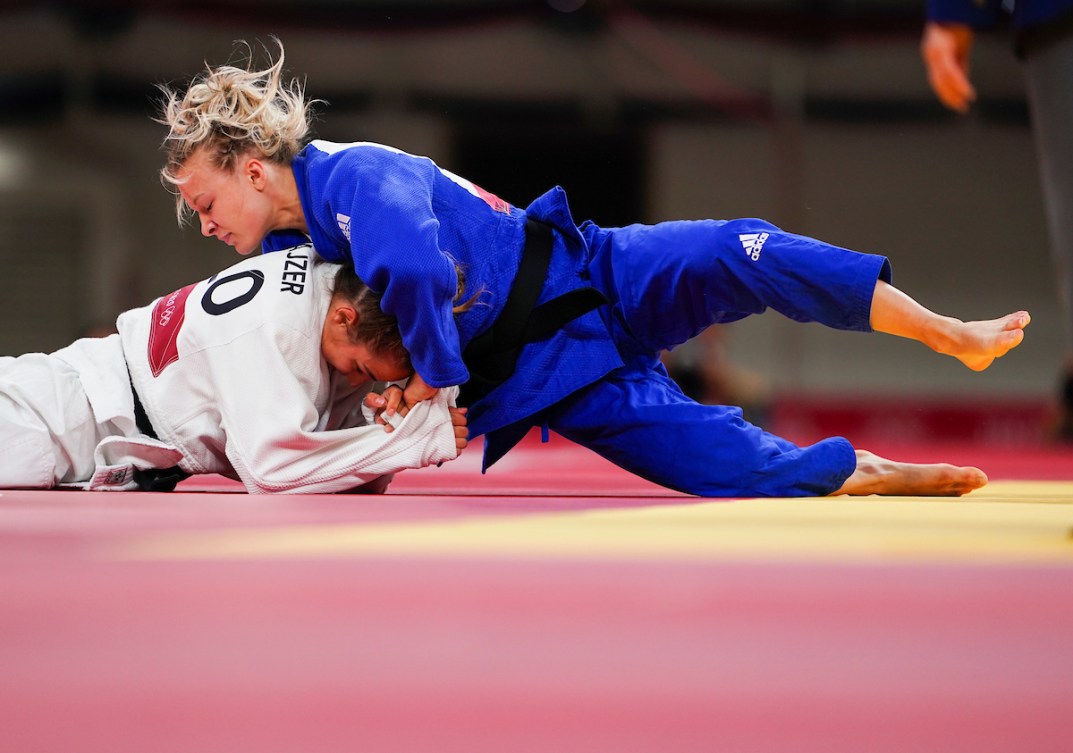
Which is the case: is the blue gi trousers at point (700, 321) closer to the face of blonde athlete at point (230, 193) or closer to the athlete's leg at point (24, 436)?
the face of blonde athlete at point (230, 193)

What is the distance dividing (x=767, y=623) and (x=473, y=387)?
1086 mm

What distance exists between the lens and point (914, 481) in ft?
5.92

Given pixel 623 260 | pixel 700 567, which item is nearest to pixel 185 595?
pixel 700 567

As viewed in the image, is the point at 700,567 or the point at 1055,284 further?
the point at 1055,284

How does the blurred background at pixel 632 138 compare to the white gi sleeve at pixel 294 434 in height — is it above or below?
above

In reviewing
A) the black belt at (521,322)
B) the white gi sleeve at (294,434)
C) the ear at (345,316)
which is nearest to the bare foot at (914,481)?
the black belt at (521,322)

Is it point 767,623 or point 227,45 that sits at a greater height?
point 227,45

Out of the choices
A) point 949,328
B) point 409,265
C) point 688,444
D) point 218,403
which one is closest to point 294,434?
point 218,403

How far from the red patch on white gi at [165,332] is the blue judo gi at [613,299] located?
26cm

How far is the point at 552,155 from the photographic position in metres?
6.66

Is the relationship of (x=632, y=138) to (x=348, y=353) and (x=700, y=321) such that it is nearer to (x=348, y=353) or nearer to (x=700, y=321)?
(x=700, y=321)

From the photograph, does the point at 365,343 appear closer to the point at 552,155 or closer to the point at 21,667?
the point at 21,667

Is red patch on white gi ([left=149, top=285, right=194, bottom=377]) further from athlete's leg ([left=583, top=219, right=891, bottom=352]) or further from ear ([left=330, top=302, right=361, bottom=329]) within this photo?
athlete's leg ([left=583, top=219, right=891, bottom=352])

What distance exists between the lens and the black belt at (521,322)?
174 centimetres
